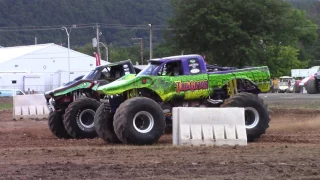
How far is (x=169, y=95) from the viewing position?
1812 cm

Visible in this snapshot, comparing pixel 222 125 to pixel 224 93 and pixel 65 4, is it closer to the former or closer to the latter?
pixel 224 93

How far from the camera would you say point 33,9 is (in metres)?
153

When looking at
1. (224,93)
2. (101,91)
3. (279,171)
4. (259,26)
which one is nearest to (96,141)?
(101,91)

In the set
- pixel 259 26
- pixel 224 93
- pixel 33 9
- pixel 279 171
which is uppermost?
pixel 33 9

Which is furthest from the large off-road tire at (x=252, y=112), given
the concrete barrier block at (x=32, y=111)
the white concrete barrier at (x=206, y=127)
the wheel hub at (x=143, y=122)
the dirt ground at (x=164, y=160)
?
the concrete barrier block at (x=32, y=111)

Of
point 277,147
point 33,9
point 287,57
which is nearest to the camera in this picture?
point 277,147

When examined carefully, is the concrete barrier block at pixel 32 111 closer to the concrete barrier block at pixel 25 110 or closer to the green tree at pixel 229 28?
the concrete barrier block at pixel 25 110

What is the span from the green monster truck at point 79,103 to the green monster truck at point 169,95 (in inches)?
83.7

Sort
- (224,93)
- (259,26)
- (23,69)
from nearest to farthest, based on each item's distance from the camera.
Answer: (224,93)
(259,26)
(23,69)

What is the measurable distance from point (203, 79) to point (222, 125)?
2290 mm

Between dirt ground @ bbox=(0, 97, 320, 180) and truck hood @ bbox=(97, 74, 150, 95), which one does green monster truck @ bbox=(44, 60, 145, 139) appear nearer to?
dirt ground @ bbox=(0, 97, 320, 180)

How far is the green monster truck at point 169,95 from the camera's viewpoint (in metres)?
Answer: 17.0

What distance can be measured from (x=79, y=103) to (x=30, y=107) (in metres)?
13.0

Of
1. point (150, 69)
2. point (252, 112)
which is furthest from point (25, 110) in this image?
point (252, 112)
